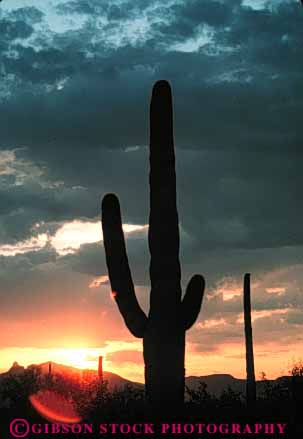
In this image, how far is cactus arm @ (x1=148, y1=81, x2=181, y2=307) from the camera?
56.9 feet

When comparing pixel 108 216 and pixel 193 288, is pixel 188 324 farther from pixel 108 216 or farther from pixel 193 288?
pixel 108 216

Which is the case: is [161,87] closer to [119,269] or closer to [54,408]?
[119,269]

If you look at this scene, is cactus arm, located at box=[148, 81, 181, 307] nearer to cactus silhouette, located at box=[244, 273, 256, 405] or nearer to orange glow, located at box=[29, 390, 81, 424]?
orange glow, located at box=[29, 390, 81, 424]

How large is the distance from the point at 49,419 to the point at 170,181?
28.8ft

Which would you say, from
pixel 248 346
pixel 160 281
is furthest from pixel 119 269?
pixel 248 346

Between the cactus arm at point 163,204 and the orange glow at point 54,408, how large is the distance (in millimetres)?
5955

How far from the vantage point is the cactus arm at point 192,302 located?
17.4 meters

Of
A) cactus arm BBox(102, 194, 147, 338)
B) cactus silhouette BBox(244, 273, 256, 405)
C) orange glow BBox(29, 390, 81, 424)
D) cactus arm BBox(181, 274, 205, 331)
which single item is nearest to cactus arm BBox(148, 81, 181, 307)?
cactus arm BBox(181, 274, 205, 331)

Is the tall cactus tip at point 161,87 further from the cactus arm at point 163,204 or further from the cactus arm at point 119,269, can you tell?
the cactus arm at point 119,269

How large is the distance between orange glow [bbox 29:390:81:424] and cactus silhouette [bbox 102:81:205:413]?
5041 millimetres

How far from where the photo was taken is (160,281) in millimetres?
17281

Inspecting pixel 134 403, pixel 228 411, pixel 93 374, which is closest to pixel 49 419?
pixel 134 403

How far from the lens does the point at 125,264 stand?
58.0ft

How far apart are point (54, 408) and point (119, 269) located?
33.3 ft
